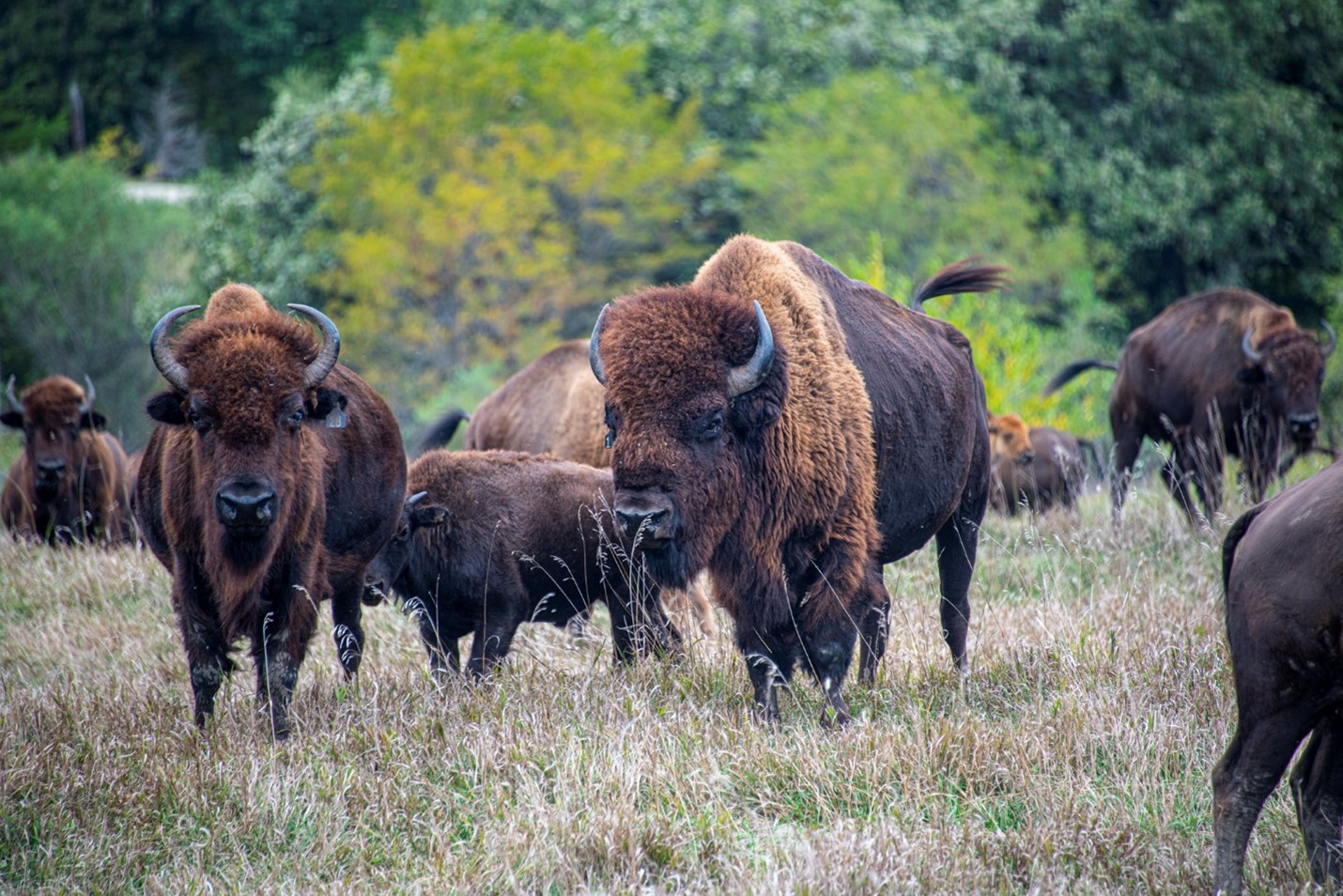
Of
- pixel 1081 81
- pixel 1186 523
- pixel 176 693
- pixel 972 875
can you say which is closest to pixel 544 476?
pixel 176 693

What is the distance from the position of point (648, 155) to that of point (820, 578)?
2422cm

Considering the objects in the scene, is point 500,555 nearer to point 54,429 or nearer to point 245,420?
point 245,420

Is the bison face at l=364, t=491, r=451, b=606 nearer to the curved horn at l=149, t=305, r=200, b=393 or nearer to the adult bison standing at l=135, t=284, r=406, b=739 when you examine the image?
the adult bison standing at l=135, t=284, r=406, b=739

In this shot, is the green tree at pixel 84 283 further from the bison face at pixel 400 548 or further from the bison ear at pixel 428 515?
the bison ear at pixel 428 515

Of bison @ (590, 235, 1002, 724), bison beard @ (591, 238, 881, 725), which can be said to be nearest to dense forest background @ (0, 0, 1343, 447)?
bison @ (590, 235, 1002, 724)

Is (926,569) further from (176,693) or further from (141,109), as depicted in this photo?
(141,109)

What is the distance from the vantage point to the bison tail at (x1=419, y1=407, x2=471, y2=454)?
11.1 metres

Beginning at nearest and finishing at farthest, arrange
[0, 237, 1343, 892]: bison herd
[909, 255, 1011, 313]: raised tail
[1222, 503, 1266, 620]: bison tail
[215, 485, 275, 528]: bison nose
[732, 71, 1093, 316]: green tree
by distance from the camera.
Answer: [0, 237, 1343, 892]: bison herd
[1222, 503, 1266, 620]: bison tail
[215, 485, 275, 528]: bison nose
[909, 255, 1011, 313]: raised tail
[732, 71, 1093, 316]: green tree

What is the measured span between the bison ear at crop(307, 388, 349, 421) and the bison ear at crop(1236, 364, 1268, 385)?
8.46 metres

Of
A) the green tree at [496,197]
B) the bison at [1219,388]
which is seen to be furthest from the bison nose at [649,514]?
the green tree at [496,197]

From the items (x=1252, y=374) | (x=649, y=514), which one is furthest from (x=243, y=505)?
(x=1252, y=374)

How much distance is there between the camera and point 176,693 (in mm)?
6688

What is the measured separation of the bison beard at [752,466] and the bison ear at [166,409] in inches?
76.9

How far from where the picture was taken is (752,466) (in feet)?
18.0
